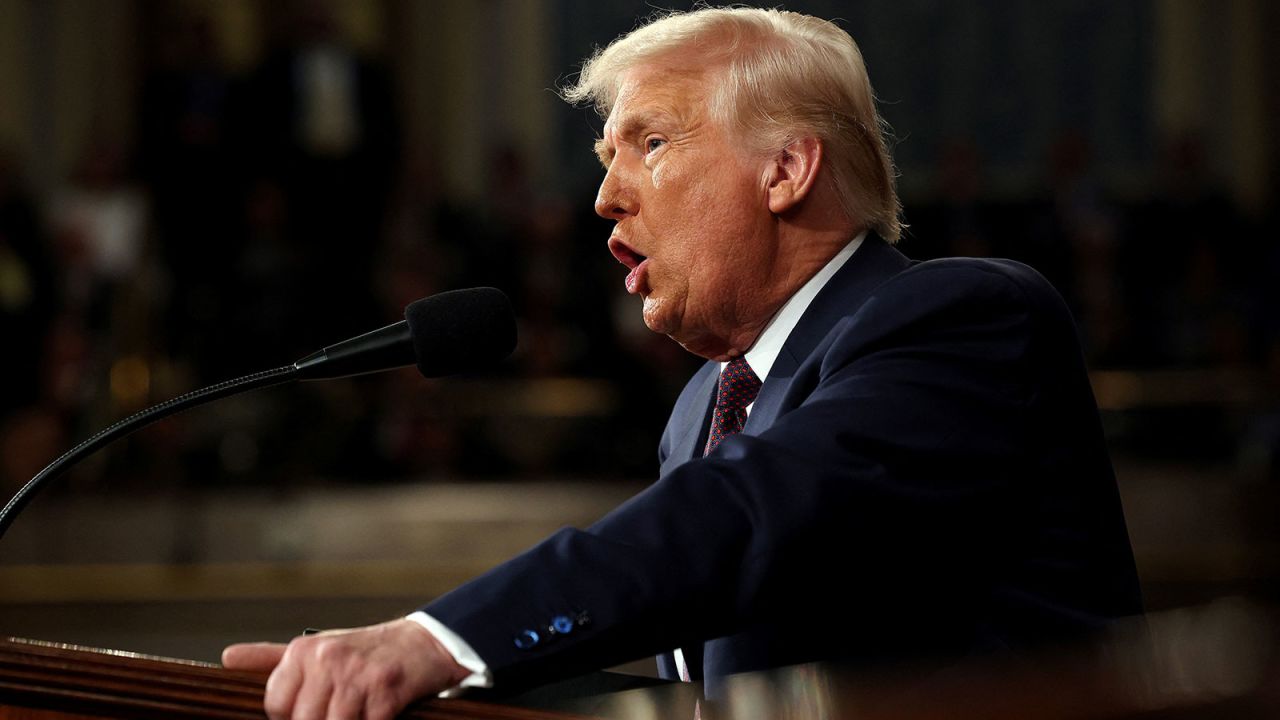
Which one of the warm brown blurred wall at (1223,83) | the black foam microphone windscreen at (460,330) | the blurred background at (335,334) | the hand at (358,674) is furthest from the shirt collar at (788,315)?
the warm brown blurred wall at (1223,83)

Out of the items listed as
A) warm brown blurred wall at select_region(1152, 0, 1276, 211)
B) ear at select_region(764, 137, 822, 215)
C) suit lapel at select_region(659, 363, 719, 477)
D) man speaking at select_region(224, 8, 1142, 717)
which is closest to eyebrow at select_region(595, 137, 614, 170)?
man speaking at select_region(224, 8, 1142, 717)

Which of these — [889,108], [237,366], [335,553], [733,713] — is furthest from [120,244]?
[733,713]

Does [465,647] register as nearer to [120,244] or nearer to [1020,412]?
[1020,412]

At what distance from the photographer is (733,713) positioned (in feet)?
2.31

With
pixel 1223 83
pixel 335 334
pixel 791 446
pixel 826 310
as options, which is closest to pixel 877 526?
pixel 791 446

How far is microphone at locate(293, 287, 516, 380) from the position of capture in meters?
1.22

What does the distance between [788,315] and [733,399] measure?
3.9 inches

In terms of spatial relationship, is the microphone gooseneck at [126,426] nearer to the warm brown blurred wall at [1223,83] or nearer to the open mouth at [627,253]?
the open mouth at [627,253]

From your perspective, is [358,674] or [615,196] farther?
[615,196]

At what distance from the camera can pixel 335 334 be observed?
546 cm

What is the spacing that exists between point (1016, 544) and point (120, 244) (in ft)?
16.5

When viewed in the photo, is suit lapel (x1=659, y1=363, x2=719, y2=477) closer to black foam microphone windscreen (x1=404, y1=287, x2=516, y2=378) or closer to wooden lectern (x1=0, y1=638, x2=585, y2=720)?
black foam microphone windscreen (x1=404, y1=287, x2=516, y2=378)

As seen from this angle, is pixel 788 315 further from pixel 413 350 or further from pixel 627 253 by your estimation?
pixel 413 350

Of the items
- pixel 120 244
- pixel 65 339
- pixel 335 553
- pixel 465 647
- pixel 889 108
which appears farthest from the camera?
pixel 889 108
